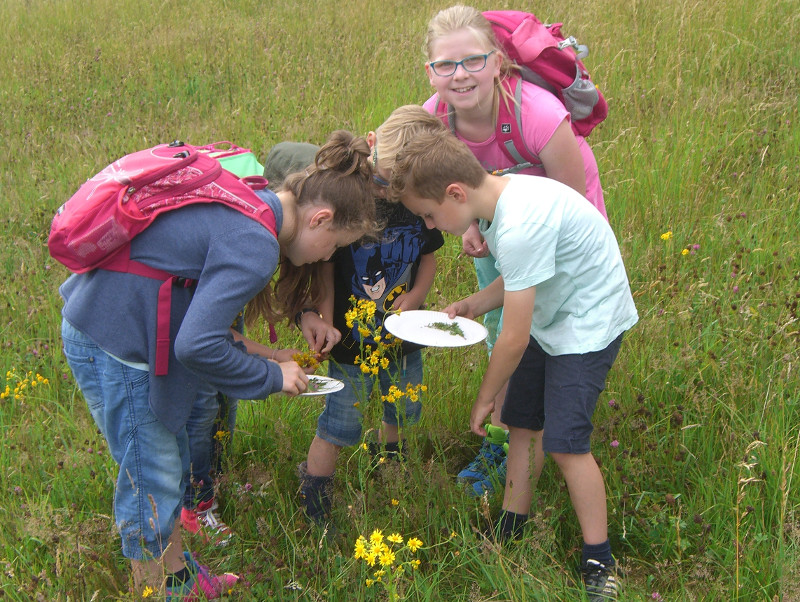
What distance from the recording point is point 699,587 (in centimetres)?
230

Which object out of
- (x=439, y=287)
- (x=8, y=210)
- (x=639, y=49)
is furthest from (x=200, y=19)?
(x=439, y=287)

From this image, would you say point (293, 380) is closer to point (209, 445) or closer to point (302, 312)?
point (302, 312)

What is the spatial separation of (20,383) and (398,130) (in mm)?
2127

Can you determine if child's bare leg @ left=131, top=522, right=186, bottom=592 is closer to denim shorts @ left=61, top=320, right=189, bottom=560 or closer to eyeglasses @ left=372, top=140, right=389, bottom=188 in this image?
denim shorts @ left=61, top=320, right=189, bottom=560

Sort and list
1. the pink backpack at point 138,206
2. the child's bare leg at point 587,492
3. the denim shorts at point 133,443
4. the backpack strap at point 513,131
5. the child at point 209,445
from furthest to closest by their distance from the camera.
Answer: the backpack strap at point 513,131 < the child at point 209,445 < the child's bare leg at point 587,492 < the denim shorts at point 133,443 < the pink backpack at point 138,206

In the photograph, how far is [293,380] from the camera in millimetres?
2252

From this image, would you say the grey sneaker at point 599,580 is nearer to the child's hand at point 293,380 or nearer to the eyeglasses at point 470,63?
the child's hand at point 293,380

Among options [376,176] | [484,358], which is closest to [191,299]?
[376,176]

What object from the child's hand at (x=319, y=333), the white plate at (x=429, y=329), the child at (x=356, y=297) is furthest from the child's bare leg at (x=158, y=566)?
the white plate at (x=429, y=329)

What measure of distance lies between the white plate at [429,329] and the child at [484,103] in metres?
0.35

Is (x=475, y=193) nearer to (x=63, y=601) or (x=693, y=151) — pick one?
(x=63, y=601)

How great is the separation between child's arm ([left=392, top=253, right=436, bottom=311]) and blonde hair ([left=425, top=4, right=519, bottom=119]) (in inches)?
24.6

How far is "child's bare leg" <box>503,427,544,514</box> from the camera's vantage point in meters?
2.68

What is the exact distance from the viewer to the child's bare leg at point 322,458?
291cm
